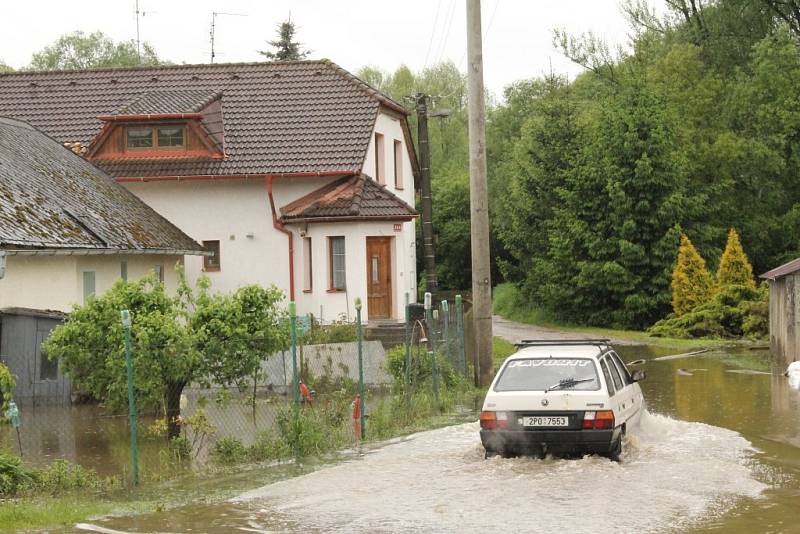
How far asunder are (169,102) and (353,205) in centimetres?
723

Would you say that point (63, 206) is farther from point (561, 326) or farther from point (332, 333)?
point (561, 326)

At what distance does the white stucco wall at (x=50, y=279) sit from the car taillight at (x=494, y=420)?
11114mm

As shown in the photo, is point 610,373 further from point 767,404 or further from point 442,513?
point 767,404

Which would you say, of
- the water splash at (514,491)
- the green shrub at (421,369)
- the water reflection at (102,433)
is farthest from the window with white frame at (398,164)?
the water splash at (514,491)

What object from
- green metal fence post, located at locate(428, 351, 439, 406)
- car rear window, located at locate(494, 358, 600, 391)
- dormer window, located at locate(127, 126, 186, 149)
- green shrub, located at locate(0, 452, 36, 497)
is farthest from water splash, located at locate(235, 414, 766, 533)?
dormer window, located at locate(127, 126, 186, 149)

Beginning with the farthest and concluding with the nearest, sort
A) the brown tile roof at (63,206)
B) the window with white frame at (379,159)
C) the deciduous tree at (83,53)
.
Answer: the deciduous tree at (83,53) → the window with white frame at (379,159) → the brown tile roof at (63,206)

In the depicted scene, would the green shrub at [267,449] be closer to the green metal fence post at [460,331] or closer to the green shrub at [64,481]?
the green shrub at [64,481]

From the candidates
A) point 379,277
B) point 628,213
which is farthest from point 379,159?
point 628,213

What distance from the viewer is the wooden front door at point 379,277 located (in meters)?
33.9

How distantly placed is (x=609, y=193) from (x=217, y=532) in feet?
119

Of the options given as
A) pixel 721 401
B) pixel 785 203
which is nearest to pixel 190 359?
pixel 721 401

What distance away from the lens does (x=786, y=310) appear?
27875 millimetres

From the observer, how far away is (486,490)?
1264 centimetres

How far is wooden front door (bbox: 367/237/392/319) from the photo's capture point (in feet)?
111
